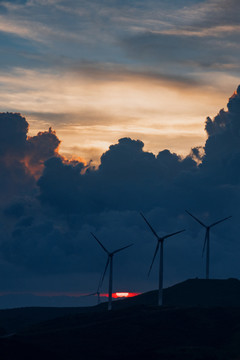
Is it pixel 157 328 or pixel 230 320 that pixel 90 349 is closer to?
pixel 157 328

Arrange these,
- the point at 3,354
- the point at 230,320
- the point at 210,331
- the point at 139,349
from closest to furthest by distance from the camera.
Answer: the point at 3,354 → the point at 139,349 → the point at 210,331 → the point at 230,320

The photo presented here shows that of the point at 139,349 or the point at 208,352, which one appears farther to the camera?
the point at 139,349

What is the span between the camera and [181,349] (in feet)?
488

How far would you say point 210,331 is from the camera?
178m

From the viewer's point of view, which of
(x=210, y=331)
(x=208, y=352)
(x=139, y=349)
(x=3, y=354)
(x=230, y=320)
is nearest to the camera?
(x=3, y=354)

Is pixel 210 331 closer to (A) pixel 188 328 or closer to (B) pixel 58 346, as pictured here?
(A) pixel 188 328

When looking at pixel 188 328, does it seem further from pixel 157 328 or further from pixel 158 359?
pixel 158 359

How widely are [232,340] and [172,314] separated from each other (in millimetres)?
32666

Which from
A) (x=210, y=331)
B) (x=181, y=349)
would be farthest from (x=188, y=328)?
(x=181, y=349)

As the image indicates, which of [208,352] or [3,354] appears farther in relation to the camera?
[208,352]

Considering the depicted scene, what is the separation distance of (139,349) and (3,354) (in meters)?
36.5

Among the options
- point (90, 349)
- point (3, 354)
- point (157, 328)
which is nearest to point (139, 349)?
point (90, 349)

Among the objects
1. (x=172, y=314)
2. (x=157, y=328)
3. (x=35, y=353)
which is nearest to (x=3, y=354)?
(x=35, y=353)

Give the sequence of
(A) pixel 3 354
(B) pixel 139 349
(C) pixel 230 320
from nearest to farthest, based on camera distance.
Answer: (A) pixel 3 354 → (B) pixel 139 349 → (C) pixel 230 320
